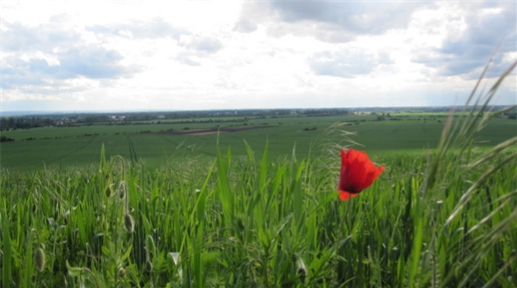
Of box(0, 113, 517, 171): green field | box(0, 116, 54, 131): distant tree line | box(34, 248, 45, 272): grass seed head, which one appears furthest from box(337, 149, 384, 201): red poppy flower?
box(0, 116, 54, 131): distant tree line

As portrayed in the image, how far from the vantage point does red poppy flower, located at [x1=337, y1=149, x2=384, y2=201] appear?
1.61 metres

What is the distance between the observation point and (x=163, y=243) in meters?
2.67

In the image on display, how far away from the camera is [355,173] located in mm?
1608

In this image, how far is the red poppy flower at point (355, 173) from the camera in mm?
1608

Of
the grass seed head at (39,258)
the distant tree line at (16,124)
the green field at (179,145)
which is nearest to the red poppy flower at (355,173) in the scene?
the green field at (179,145)

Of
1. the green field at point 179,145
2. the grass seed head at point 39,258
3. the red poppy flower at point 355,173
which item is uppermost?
the red poppy flower at point 355,173

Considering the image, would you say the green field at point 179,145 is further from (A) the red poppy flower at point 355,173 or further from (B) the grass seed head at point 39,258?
(B) the grass seed head at point 39,258

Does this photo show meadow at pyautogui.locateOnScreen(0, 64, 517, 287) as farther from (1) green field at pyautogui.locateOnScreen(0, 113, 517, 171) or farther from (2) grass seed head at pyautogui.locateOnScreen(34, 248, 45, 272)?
(1) green field at pyautogui.locateOnScreen(0, 113, 517, 171)

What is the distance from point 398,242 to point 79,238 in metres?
2.46

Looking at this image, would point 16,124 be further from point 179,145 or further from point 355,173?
point 355,173

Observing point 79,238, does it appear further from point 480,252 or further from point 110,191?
point 480,252

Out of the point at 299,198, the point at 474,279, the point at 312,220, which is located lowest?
the point at 474,279

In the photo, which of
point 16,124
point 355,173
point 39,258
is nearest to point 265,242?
point 355,173

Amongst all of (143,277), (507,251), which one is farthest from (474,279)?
(143,277)
